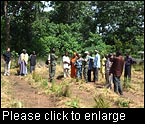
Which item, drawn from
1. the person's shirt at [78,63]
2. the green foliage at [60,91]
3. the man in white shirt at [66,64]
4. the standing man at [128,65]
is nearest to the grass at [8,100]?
the green foliage at [60,91]

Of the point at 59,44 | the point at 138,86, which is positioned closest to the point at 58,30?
the point at 59,44

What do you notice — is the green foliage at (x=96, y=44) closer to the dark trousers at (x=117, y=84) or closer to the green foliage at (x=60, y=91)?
the dark trousers at (x=117, y=84)

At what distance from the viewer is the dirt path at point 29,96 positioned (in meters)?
13.1

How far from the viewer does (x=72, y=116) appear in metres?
10.9

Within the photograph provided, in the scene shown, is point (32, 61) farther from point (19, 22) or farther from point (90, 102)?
point (19, 22)

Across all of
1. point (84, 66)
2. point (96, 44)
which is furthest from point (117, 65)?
point (96, 44)

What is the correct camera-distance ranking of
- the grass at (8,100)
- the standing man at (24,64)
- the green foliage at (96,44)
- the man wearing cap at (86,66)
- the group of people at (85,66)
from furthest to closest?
the green foliage at (96,44), the standing man at (24,64), the man wearing cap at (86,66), the group of people at (85,66), the grass at (8,100)

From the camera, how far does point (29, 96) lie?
48.3ft

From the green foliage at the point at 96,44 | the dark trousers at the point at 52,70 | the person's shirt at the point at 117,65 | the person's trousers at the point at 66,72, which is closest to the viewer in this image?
the person's shirt at the point at 117,65

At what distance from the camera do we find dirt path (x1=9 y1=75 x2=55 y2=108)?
13.1 metres

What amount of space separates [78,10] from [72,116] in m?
33.2

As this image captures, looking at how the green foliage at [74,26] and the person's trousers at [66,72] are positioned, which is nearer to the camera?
the person's trousers at [66,72]

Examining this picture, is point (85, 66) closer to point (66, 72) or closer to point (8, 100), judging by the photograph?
point (66, 72)

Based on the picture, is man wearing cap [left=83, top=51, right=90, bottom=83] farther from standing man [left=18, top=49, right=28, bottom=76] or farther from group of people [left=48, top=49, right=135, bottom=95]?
standing man [left=18, top=49, right=28, bottom=76]
